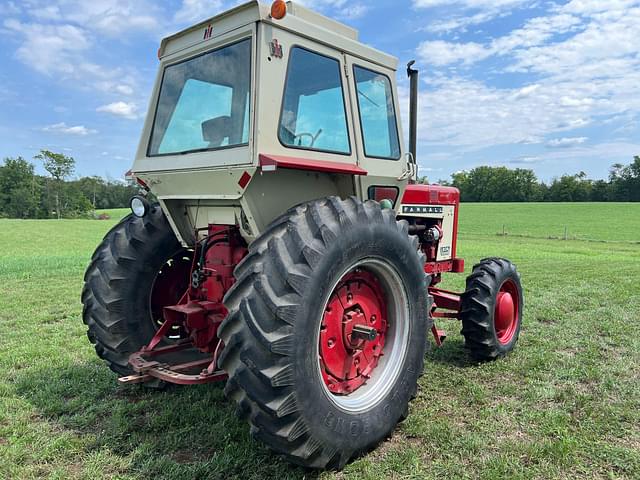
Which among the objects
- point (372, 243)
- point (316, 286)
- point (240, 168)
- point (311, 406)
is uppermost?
point (240, 168)

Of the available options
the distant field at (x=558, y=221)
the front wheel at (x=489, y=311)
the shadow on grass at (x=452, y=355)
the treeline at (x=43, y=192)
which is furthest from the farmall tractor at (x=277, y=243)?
the treeline at (x=43, y=192)

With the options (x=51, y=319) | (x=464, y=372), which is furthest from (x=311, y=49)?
(x=51, y=319)

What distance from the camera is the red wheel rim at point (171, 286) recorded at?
13.3 ft

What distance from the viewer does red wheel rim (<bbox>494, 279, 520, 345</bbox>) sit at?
4777mm

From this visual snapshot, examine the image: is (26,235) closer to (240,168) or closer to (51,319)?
(51,319)

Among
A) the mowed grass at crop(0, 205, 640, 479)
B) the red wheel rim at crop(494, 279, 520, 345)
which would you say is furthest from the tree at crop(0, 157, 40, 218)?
the red wheel rim at crop(494, 279, 520, 345)

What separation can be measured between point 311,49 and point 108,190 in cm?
8423

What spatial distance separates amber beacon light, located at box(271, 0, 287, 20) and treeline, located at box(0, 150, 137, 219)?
61.4m

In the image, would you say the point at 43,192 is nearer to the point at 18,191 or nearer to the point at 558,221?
the point at 18,191

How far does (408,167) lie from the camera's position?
407cm

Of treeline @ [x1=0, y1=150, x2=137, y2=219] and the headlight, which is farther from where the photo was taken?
treeline @ [x1=0, y1=150, x2=137, y2=219]

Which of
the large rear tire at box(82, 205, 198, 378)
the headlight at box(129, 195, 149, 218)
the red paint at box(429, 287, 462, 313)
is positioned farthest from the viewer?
the red paint at box(429, 287, 462, 313)

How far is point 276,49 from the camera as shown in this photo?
2.92 meters

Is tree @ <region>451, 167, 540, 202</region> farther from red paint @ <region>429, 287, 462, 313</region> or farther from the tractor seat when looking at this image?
the tractor seat
